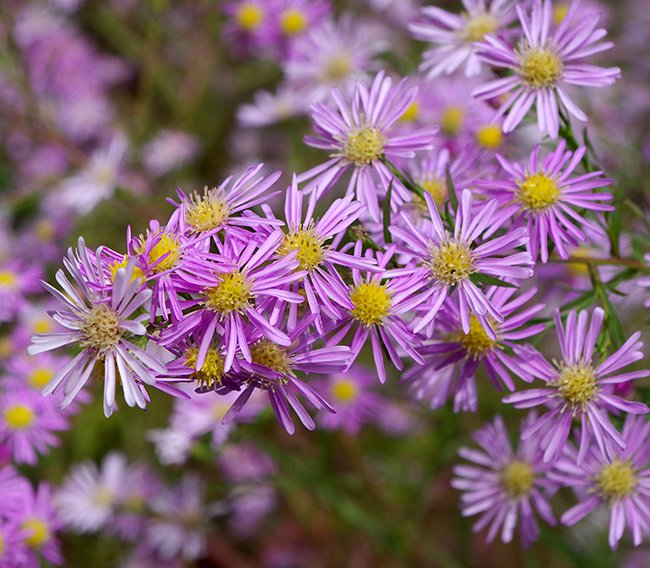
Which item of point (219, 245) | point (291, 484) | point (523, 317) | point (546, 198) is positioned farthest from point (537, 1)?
point (291, 484)

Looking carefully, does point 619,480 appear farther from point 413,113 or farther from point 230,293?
point 413,113

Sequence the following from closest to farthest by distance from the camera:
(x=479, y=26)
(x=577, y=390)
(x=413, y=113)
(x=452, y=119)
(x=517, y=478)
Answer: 1. (x=577, y=390)
2. (x=517, y=478)
3. (x=479, y=26)
4. (x=413, y=113)
5. (x=452, y=119)

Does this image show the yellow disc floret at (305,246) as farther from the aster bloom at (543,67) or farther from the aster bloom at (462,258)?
the aster bloom at (543,67)

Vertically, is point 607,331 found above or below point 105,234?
below

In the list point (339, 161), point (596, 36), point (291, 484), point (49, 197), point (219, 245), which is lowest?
point (219, 245)

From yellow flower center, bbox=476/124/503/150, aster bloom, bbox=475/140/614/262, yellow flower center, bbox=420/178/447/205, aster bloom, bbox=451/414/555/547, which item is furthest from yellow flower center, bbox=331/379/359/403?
aster bloom, bbox=475/140/614/262

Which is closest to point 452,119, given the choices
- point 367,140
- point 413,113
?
point 413,113

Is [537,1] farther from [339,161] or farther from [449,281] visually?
[449,281]
